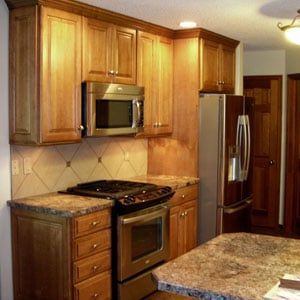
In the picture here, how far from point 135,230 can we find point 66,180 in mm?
721

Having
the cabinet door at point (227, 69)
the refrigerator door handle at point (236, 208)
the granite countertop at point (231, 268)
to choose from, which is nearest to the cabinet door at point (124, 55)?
the cabinet door at point (227, 69)

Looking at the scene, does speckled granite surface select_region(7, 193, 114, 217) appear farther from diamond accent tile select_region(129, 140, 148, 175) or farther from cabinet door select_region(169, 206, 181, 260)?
diamond accent tile select_region(129, 140, 148, 175)

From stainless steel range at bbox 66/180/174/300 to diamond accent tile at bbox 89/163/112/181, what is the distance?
78mm

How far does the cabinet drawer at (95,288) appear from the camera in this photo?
3.28 meters

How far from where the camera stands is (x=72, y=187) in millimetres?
3961

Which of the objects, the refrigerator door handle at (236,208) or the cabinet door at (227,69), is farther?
the cabinet door at (227,69)

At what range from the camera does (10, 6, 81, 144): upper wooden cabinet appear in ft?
10.8

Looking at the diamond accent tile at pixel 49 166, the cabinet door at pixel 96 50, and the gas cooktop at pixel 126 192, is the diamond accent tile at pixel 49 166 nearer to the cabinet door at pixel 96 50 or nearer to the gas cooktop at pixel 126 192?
the gas cooktop at pixel 126 192

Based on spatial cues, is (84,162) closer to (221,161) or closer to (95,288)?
(95,288)

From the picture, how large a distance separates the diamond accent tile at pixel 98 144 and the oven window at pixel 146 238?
2.68 ft

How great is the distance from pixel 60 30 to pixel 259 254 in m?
2.11

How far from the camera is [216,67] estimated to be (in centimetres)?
495

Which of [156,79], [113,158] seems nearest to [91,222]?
[113,158]

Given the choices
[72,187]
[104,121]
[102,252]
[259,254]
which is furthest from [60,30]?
[259,254]
